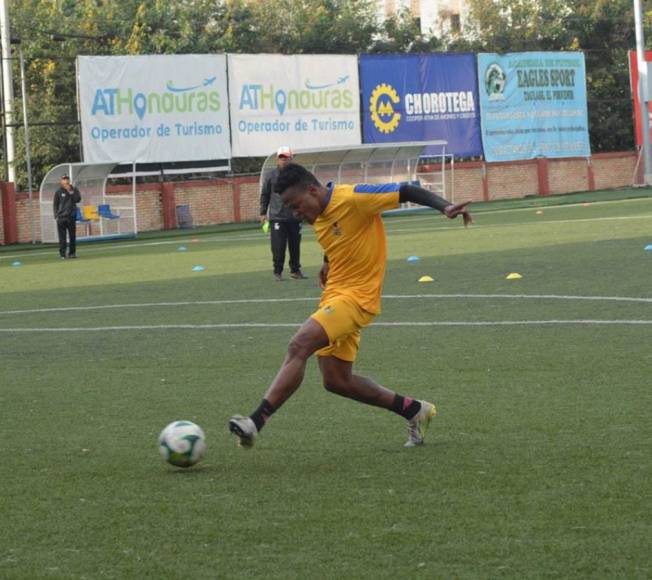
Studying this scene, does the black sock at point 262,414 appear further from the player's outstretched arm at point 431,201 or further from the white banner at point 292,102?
the white banner at point 292,102

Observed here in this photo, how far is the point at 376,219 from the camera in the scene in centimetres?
822

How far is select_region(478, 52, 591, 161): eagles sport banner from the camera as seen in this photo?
167 feet

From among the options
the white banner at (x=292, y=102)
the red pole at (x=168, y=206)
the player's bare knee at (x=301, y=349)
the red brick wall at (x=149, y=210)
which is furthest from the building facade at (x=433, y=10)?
the player's bare knee at (x=301, y=349)

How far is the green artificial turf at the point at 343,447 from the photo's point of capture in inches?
232

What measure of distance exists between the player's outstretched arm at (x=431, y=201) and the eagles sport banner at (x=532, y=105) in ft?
141

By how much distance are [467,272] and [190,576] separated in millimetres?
15163

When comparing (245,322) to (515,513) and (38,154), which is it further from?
(38,154)

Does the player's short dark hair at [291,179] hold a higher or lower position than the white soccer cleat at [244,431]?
higher

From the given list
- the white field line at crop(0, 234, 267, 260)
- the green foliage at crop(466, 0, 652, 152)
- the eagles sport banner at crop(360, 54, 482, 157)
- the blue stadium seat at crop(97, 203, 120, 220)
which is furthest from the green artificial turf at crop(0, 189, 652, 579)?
the green foliage at crop(466, 0, 652, 152)

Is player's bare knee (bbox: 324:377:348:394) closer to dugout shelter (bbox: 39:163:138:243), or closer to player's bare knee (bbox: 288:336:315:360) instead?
player's bare knee (bbox: 288:336:315:360)

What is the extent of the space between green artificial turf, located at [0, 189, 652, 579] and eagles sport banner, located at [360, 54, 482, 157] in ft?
99.5

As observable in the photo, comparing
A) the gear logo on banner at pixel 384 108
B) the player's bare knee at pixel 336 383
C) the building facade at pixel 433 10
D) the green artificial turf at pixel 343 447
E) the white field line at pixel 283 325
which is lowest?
the green artificial turf at pixel 343 447

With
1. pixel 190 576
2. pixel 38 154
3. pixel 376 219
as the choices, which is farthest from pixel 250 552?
pixel 38 154

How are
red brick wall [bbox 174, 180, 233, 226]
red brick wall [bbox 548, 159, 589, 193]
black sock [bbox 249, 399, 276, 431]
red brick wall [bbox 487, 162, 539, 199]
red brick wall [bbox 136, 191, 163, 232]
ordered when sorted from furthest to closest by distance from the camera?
red brick wall [bbox 548, 159, 589, 193] < red brick wall [bbox 487, 162, 539, 199] < red brick wall [bbox 174, 180, 233, 226] < red brick wall [bbox 136, 191, 163, 232] < black sock [bbox 249, 399, 276, 431]
